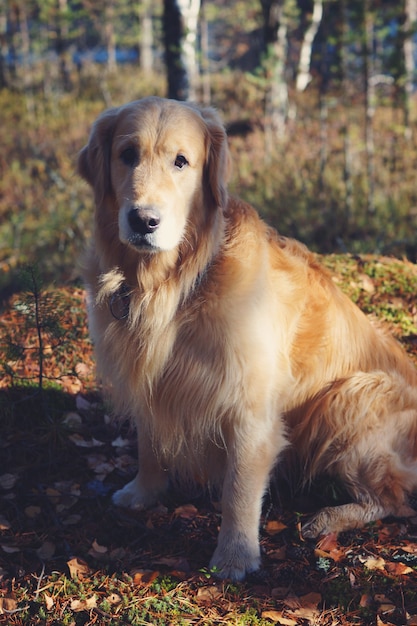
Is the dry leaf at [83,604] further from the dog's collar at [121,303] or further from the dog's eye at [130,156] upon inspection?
the dog's eye at [130,156]

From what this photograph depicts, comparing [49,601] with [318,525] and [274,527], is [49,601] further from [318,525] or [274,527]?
[318,525]

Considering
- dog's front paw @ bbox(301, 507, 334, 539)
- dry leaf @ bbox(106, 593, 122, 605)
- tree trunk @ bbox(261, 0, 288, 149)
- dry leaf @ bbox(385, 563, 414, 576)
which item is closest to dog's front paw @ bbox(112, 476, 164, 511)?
dry leaf @ bbox(106, 593, 122, 605)

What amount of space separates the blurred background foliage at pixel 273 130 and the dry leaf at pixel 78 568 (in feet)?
7.95

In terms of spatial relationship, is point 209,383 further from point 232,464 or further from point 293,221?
point 293,221

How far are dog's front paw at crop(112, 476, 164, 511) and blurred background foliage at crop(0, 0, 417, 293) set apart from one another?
6.53ft

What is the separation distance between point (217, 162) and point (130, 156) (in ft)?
1.32

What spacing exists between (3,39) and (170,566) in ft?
61.4

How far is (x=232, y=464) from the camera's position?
2.81 metres

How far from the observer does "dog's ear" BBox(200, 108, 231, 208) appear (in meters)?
2.79

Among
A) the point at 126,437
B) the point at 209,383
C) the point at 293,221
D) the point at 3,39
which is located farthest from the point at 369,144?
the point at 3,39

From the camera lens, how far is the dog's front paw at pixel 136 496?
10.8ft

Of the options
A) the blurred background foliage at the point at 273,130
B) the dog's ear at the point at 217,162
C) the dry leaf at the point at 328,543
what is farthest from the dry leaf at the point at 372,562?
the blurred background foliage at the point at 273,130

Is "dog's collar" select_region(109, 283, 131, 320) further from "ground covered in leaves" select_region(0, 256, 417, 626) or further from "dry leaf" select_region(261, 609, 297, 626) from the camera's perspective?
"dry leaf" select_region(261, 609, 297, 626)

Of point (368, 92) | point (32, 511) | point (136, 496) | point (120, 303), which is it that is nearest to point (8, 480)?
point (32, 511)
